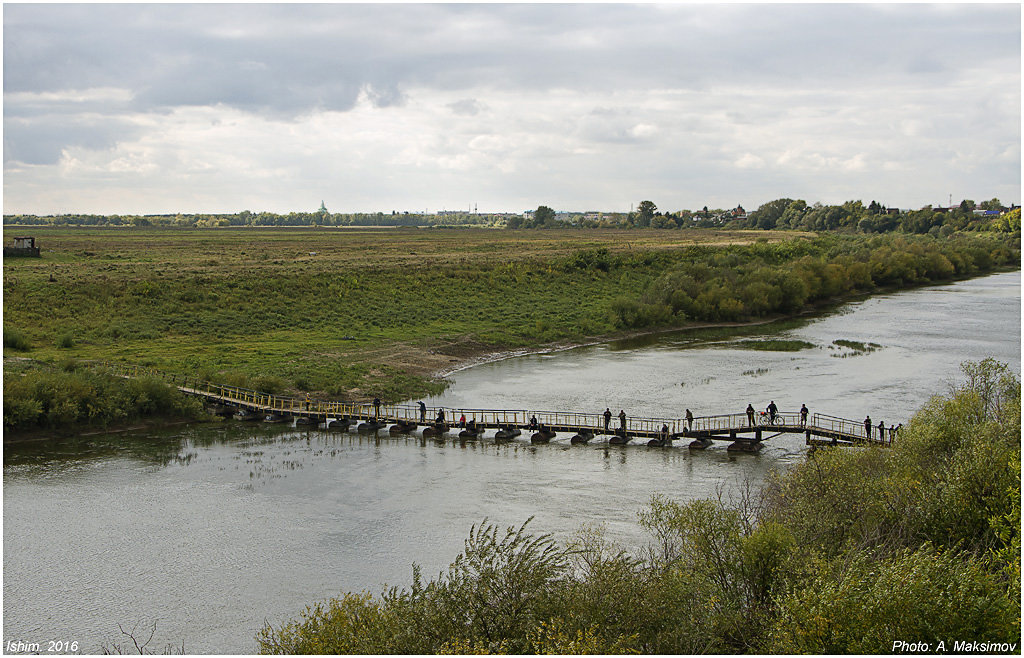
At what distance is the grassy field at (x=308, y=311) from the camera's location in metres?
63.4

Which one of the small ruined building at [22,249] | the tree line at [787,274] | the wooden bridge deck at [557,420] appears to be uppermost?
the small ruined building at [22,249]

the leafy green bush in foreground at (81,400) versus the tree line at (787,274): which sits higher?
the tree line at (787,274)

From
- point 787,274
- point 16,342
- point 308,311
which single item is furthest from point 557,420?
point 787,274

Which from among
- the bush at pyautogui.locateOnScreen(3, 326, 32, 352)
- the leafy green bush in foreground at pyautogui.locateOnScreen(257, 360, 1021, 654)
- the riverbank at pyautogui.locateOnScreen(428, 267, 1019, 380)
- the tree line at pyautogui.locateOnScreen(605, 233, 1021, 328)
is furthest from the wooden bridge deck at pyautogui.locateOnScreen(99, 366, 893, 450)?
the tree line at pyautogui.locateOnScreen(605, 233, 1021, 328)

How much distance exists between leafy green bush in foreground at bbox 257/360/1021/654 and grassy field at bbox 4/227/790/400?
1466 inches

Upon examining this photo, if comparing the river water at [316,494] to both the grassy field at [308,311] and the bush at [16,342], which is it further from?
the bush at [16,342]

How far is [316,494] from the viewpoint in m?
38.3

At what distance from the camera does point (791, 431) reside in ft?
148

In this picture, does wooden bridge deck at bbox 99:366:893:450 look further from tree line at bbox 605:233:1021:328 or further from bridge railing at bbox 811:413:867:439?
tree line at bbox 605:233:1021:328

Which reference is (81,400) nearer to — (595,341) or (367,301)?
(367,301)

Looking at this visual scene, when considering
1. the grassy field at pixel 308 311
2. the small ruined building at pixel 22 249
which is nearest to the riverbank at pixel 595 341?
the grassy field at pixel 308 311

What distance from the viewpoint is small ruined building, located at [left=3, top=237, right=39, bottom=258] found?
10244 centimetres

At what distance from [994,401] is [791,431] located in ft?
32.9

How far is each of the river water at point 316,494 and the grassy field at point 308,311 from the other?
9265 mm
